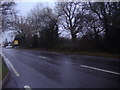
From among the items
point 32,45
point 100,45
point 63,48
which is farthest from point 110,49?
point 32,45

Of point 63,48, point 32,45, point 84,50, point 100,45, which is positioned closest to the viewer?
point 100,45

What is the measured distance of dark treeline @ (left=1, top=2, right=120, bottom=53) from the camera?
24.7 metres

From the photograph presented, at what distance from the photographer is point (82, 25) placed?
110ft

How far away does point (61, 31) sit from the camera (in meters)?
47.1

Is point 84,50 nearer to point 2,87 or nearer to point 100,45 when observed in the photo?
point 100,45

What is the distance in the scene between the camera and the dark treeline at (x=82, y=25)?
24.7 m

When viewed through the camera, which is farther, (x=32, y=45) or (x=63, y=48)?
(x=32, y=45)

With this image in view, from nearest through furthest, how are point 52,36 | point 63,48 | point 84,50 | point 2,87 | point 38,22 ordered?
1. point 2,87
2. point 84,50
3. point 63,48
4. point 52,36
5. point 38,22

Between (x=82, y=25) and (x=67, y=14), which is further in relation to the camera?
(x=67, y=14)

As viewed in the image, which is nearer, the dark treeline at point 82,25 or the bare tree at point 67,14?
the dark treeline at point 82,25

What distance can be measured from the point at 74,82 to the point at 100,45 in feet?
62.5

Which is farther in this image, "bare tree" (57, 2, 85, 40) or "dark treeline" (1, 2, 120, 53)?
"bare tree" (57, 2, 85, 40)

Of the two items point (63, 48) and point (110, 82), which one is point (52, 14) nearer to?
point (63, 48)

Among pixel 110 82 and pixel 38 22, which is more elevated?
pixel 38 22
